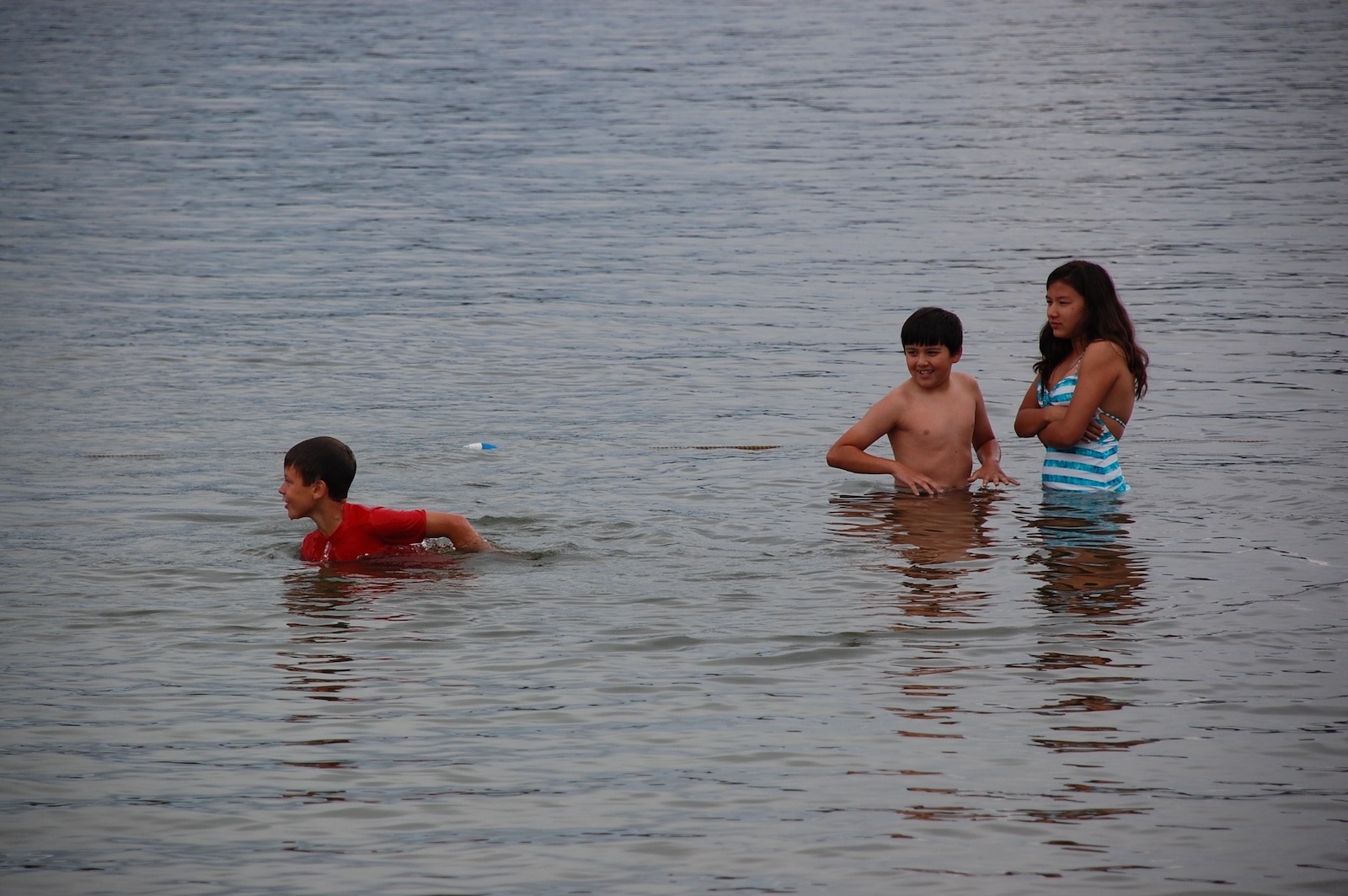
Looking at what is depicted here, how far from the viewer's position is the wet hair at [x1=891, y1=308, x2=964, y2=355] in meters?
9.71

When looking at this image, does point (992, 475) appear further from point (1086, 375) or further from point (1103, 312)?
point (1103, 312)

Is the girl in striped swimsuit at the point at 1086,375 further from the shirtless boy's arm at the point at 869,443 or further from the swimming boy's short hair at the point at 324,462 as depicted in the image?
the swimming boy's short hair at the point at 324,462

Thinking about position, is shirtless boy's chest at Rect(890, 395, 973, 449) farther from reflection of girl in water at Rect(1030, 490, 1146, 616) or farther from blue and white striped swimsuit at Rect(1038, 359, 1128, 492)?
reflection of girl in water at Rect(1030, 490, 1146, 616)

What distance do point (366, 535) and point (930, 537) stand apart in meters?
3.11

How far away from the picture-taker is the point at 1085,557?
9.02 metres

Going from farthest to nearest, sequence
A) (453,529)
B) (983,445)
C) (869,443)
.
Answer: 1. (983,445)
2. (869,443)
3. (453,529)

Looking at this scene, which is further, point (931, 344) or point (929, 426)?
point (929, 426)

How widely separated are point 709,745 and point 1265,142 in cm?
2628

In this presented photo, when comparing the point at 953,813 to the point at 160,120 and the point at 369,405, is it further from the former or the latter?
the point at 160,120

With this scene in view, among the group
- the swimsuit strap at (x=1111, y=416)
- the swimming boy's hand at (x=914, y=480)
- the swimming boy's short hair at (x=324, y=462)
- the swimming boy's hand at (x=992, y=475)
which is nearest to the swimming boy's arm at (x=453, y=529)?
the swimming boy's short hair at (x=324, y=462)

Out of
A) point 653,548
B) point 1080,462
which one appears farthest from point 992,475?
point 653,548

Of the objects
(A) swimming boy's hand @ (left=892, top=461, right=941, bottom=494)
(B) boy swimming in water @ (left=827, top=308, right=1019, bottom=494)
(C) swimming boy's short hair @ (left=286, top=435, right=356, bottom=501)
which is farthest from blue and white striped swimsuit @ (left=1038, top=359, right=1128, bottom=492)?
(C) swimming boy's short hair @ (left=286, top=435, right=356, bottom=501)

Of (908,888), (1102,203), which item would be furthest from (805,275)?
(908,888)

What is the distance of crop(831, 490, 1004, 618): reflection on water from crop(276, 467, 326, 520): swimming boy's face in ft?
9.69
